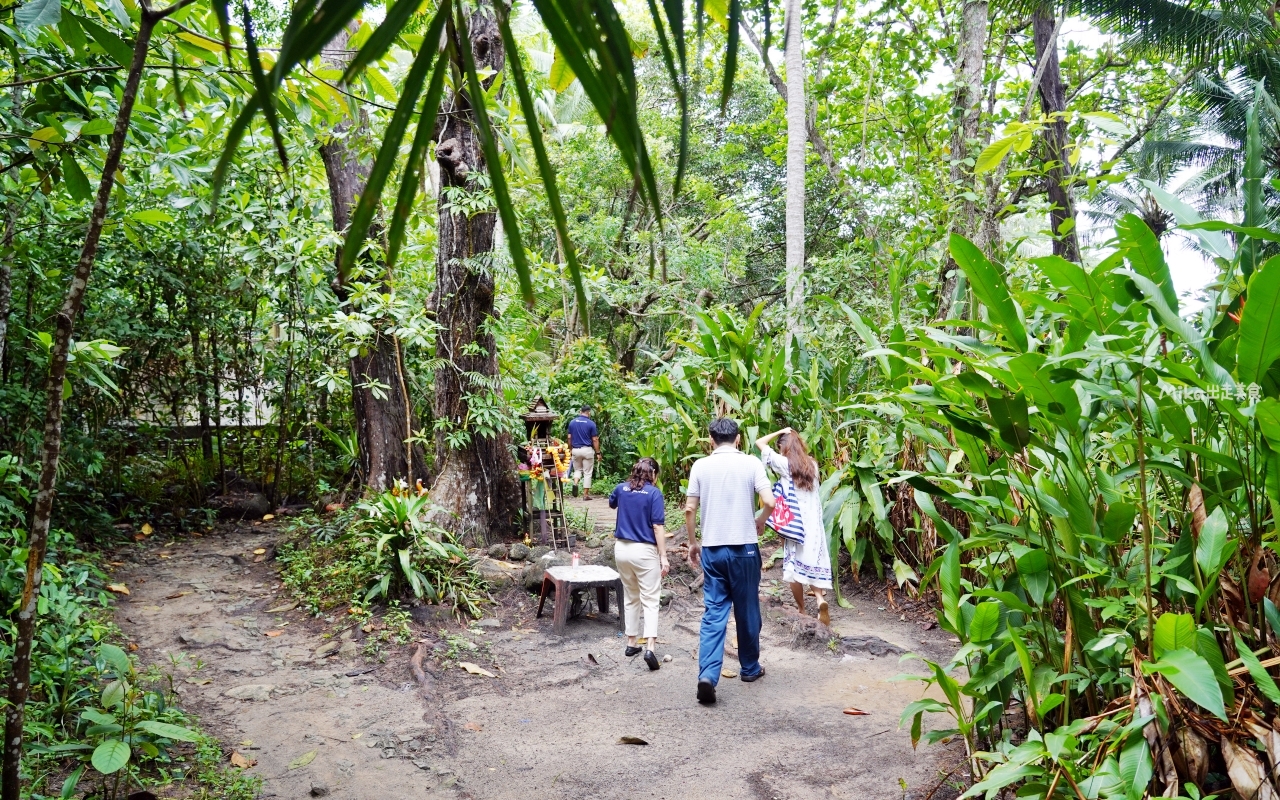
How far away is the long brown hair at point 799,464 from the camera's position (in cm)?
531

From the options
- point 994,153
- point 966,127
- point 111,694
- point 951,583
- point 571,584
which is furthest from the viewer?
point 966,127

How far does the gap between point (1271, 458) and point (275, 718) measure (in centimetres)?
415

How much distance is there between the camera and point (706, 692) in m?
4.25

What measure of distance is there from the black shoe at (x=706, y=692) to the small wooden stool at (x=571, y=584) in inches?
50.2

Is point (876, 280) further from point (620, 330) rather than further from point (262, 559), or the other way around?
point (620, 330)

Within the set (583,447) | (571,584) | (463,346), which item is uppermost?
(463,346)

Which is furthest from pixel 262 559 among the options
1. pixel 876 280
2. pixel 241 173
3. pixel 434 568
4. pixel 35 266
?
pixel 876 280

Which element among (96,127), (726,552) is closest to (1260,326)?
(726,552)

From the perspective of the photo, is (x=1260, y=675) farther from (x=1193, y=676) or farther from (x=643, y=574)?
(x=643, y=574)

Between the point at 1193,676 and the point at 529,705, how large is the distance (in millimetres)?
3181

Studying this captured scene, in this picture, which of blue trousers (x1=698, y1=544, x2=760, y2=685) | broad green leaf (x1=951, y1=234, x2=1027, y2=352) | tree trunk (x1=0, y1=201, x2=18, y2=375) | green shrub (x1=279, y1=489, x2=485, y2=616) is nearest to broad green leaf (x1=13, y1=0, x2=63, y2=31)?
tree trunk (x1=0, y1=201, x2=18, y2=375)

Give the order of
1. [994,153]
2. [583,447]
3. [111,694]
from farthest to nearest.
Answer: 1. [583,447]
2. [994,153]
3. [111,694]

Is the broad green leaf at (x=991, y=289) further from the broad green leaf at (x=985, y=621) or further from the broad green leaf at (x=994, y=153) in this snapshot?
the broad green leaf at (x=994, y=153)

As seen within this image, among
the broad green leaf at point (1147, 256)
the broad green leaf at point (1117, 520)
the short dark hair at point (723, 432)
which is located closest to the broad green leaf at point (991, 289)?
the broad green leaf at point (1147, 256)
